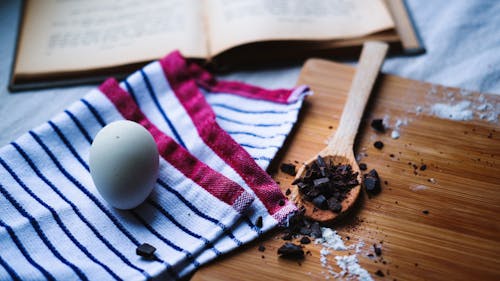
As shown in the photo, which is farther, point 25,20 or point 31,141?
point 25,20

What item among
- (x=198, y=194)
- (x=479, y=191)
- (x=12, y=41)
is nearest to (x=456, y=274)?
(x=479, y=191)

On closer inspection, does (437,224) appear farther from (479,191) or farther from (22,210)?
(22,210)

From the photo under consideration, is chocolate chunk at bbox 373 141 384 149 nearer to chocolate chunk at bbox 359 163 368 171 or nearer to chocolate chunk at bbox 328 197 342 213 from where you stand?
chocolate chunk at bbox 359 163 368 171

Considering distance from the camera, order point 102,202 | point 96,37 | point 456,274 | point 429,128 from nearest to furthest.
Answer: point 456,274, point 102,202, point 429,128, point 96,37

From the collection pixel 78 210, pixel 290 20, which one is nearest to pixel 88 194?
pixel 78 210

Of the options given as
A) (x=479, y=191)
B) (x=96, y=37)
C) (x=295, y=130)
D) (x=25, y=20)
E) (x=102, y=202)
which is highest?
(x=25, y=20)

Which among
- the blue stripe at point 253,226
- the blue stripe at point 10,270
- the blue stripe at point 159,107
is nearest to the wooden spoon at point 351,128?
the blue stripe at point 253,226

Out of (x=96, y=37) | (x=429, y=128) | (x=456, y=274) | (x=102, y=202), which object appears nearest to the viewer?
(x=456, y=274)

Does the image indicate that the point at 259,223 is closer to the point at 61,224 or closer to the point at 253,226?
the point at 253,226
